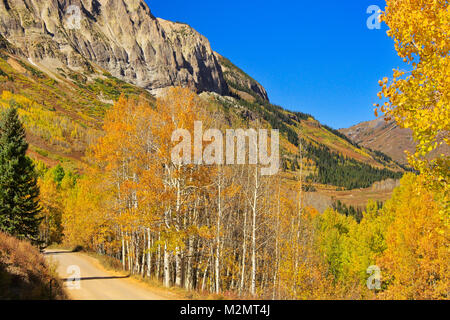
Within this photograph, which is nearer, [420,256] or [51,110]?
[420,256]

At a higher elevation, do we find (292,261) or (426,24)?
(426,24)

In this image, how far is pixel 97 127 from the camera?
153 meters

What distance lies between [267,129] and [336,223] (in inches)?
1738

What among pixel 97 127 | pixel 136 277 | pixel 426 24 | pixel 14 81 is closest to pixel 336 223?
pixel 136 277

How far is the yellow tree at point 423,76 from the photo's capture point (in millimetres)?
6164

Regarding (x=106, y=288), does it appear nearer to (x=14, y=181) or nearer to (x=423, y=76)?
(x=14, y=181)

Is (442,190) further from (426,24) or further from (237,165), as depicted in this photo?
(237,165)
